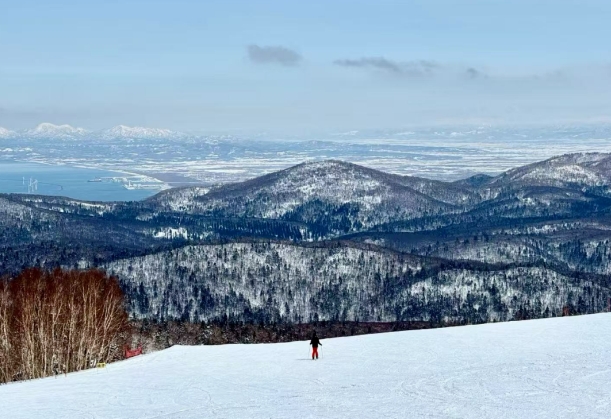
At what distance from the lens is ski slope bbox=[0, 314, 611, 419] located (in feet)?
113

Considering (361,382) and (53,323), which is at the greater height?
(361,382)

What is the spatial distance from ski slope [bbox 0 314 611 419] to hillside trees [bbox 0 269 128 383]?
8.73 metres

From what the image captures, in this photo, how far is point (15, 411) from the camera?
37406mm

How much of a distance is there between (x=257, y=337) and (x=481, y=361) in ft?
286

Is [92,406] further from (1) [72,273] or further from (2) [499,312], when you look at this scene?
(2) [499,312]

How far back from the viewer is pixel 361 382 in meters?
40.9

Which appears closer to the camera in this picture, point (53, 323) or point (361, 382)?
point (361, 382)

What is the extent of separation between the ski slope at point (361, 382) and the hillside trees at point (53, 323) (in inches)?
344

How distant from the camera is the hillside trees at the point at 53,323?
2322 inches

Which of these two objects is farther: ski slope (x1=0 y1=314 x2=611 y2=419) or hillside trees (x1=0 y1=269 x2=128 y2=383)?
hillside trees (x1=0 y1=269 x2=128 y2=383)

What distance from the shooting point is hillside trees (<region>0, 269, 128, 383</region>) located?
58969 millimetres

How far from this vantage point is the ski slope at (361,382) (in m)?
34.5

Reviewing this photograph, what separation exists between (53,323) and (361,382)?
90.6 ft

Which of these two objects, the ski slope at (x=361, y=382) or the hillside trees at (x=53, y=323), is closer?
the ski slope at (x=361, y=382)
